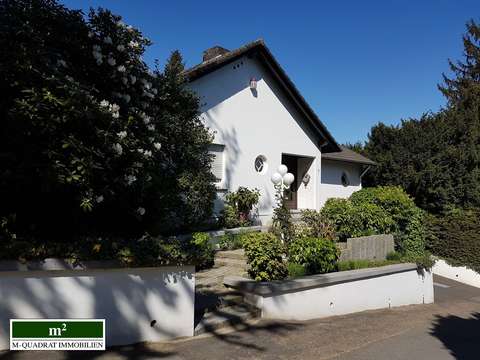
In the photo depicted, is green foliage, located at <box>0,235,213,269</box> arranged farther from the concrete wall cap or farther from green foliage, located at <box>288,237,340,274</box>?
green foliage, located at <box>288,237,340,274</box>

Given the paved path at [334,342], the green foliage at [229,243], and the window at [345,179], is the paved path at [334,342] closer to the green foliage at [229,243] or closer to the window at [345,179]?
the green foliage at [229,243]

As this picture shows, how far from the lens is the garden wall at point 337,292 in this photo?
266 inches

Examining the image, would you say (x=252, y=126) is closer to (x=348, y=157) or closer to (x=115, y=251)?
(x=348, y=157)

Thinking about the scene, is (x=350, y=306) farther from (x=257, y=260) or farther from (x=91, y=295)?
(x=91, y=295)

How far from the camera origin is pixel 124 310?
5055 millimetres

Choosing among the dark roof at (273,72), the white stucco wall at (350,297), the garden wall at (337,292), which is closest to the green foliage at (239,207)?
the dark roof at (273,72)

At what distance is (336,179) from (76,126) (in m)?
15.4

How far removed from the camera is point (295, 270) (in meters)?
7.68

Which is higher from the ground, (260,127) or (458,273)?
(260,127)

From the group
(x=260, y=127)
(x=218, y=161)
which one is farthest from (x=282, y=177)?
(x=260, y=127)

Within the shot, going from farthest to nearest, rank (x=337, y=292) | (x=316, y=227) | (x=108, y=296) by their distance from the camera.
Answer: (x=316, y=227)
(x=337, y=292)
(x=108, y=296)

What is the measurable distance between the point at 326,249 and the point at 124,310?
14.8 ft

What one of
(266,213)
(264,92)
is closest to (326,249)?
(266,213)

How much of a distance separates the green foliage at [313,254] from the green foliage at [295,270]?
0.56 ft
